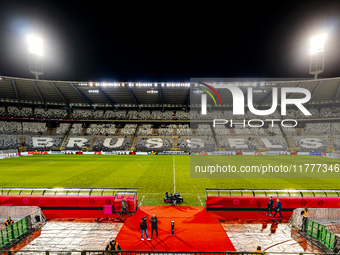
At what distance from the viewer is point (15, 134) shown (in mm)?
53656

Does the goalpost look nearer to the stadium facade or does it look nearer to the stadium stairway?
the stadium facade

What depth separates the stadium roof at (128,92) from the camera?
2007 inches

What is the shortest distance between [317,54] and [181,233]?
60.9 m

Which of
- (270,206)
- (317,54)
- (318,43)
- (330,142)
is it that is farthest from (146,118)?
(330,142)

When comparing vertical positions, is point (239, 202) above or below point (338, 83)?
below

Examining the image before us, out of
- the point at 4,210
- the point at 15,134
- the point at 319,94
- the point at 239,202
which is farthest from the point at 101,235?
the point at 319,94

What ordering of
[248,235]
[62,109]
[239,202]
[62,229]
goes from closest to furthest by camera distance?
1. [248,235]
2. [62,229]
3. [239,202]
4. [62,109]

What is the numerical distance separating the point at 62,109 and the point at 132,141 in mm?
29982

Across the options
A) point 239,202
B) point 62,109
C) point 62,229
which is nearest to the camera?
point 62,229

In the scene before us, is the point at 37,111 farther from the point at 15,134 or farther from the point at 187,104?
the point at 187,104

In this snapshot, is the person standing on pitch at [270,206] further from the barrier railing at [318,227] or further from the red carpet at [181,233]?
the red carpet at [181,233]

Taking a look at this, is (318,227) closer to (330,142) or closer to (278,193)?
(278,193)

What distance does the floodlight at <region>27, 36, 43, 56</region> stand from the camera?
47506 millimetres

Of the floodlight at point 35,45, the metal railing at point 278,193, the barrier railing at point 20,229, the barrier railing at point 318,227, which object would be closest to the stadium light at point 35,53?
the floodlight at point 35,45
